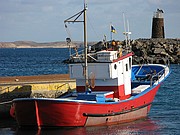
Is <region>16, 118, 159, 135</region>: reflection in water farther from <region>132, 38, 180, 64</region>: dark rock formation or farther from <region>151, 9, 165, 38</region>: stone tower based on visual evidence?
<region>151, 9, 165, 38</region>: stone tower

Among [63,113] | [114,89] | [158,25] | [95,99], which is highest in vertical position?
[158,25]

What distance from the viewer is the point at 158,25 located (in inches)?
3381

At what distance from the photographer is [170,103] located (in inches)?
1321

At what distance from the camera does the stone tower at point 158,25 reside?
8575cm

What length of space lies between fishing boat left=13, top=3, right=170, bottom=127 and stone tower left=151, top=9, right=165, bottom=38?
187 feet

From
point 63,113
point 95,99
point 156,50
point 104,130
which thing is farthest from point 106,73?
point 156,50

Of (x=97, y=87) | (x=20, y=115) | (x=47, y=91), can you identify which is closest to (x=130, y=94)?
(x=97, y=87)

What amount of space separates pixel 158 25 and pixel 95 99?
62.7 metres

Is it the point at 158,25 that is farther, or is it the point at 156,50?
the point at 158,25

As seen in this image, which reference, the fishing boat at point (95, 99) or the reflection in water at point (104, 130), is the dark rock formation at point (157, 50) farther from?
the reflection in water at point (104, 130)

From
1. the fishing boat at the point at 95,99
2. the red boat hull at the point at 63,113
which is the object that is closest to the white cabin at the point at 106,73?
the fishing boat at the point at 95,99

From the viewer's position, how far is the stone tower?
85750 millimetres

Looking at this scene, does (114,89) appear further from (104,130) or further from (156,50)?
(156,50)

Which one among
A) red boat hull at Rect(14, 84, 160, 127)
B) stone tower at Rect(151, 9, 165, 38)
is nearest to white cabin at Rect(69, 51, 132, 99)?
red boat hull at Rect(14, 84, 160, 127)
